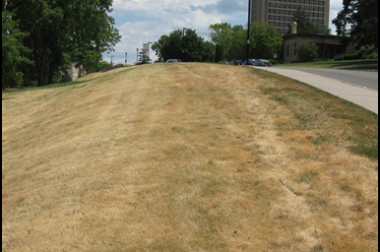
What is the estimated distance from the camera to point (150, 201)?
16.6 feet

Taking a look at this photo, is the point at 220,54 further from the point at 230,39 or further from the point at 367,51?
the point at 367,51

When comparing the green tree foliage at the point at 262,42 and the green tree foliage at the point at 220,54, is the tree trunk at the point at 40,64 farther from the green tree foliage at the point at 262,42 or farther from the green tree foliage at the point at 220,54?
the green tree foliage at the point at 220,54

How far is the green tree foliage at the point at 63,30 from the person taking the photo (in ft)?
120

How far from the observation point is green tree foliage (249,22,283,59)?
8106 centimetres

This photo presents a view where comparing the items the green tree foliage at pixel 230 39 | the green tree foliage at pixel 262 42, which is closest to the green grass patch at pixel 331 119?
the green tree foliage at pixel 262 42

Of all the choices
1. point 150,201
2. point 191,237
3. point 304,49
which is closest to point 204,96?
point 150,201

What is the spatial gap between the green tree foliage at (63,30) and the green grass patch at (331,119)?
30671 mm

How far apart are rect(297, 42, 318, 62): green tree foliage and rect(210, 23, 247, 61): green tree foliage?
56.9 ft

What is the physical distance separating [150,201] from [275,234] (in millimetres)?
1608

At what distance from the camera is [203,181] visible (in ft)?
17.7

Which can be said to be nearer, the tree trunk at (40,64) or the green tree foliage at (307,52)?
the tree trunk at (40,64)

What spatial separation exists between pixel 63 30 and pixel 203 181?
39.1 metres

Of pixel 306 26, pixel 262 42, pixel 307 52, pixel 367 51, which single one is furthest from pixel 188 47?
pixel 306 26

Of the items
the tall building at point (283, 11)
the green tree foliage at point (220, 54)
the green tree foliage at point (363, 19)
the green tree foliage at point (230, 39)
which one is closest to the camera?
the green tree foliage at point (363, 19)
